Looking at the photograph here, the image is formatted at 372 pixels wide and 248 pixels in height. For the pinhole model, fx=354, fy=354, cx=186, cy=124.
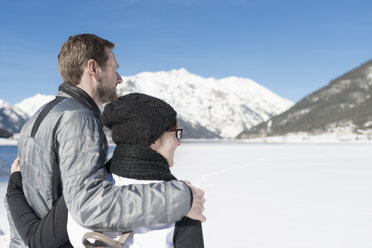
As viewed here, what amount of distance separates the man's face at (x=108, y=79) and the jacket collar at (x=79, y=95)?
116 mm

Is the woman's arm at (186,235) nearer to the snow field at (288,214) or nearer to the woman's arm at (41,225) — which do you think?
the woman's arm at (41,225)

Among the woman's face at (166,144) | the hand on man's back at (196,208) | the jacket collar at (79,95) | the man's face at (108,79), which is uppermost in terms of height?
the man's face at (108,79)

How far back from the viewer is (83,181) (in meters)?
1.87

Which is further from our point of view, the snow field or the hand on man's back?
the snow field

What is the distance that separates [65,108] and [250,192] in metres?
10.4

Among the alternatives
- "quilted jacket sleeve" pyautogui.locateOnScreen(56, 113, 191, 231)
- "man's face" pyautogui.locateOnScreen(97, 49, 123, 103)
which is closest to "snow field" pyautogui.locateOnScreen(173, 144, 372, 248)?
"man's face" pyautogui.locateOnScreen(97, 49, 123, 103)

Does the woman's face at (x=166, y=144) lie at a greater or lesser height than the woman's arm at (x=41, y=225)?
greater

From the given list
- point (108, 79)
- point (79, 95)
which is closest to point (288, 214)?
point (108, 79)

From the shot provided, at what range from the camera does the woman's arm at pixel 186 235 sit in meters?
1.89

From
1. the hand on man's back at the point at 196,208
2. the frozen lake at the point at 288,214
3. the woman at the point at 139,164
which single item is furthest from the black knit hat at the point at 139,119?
the frozen lake at the point at 288,214

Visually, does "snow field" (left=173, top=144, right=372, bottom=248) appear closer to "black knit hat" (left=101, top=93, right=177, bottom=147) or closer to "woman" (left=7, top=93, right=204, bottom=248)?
"woman" (left=7, top=93, right=204, bottom=248)

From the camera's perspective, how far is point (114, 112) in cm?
199

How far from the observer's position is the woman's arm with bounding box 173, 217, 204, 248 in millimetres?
1890

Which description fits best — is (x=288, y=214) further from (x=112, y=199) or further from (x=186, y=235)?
(x=112, y=199)
